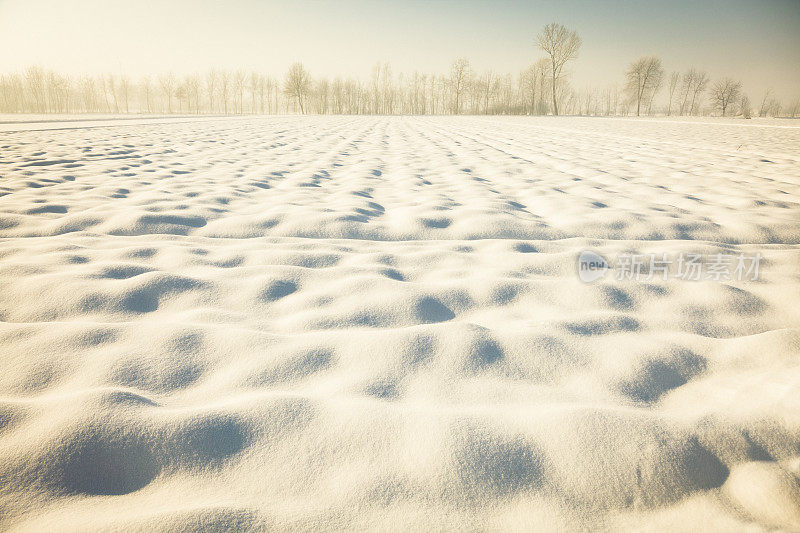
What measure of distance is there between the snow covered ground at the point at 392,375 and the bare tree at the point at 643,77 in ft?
131

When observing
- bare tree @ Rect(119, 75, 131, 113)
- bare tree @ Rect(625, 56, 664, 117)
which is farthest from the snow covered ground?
bare tree @ Rect(119, 75, 131, 113)

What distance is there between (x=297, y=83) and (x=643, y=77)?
35.8 metres

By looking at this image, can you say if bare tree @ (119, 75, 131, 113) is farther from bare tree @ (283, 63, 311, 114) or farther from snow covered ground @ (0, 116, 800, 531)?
snow covered ground @ (0, 116, 800, 531)

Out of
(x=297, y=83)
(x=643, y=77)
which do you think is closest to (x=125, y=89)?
(x=297, y=83)

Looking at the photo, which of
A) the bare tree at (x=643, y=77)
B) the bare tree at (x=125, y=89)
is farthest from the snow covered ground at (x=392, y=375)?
the bare tree at (x=125, y=89)

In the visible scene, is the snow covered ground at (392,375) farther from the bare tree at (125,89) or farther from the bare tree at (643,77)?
the bare tree at (125,89)

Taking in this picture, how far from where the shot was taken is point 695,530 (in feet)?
2.06

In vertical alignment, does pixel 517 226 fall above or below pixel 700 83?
below

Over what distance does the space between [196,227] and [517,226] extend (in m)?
1.83

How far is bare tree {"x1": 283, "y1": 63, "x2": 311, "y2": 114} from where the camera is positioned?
139 ft

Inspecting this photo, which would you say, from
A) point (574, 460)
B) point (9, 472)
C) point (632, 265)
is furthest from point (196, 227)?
point (632, 265)

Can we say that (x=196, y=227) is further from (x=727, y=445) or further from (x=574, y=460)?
(x=727, y=445)

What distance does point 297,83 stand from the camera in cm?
4278

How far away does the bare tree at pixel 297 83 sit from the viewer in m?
42.5
